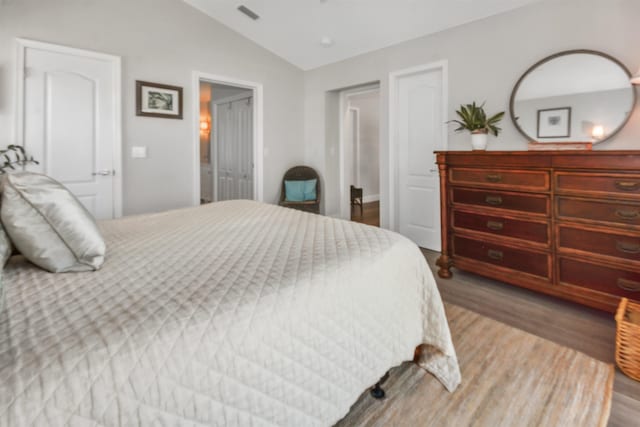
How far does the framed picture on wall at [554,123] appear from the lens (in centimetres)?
277

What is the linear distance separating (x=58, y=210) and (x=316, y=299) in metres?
0.87

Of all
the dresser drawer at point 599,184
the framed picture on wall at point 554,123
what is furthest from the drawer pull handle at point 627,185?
the framed picture on wall at point 554,123

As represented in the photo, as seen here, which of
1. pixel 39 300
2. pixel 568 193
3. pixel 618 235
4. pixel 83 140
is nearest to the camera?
pixel 39 300

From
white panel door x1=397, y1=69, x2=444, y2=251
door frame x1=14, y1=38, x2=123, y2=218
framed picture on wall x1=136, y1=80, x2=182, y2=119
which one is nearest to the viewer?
door frame x1=14, y1=38, x2=123, y2=218

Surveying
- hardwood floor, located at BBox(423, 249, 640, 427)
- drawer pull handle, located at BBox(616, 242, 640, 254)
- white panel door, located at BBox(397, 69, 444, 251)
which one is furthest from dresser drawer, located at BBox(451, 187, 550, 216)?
white panel door, located at BBox(397, 69, 444, 251)

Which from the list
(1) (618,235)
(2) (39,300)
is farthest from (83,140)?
(1) (618,235)

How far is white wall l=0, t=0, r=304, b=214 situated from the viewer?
114 inches

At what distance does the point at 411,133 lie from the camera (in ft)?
13.2

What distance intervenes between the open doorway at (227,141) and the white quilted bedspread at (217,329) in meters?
3.90

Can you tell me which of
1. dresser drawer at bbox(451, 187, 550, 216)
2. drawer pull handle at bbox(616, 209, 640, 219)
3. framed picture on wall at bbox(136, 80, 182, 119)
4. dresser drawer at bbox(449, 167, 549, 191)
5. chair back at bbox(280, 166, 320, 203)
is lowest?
drawer pull handle at bbox(616, 209, 640, 219)

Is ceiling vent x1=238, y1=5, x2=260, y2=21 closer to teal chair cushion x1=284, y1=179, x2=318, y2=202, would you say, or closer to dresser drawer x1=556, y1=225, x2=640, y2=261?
teal chair cushion x1=284, y1=179, x2=318, y2=202

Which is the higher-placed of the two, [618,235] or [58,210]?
[58,210]

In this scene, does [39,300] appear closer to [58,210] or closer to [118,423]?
[58,210]

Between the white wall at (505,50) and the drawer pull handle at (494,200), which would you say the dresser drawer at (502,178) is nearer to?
the drawer pull handle at (494,200)
